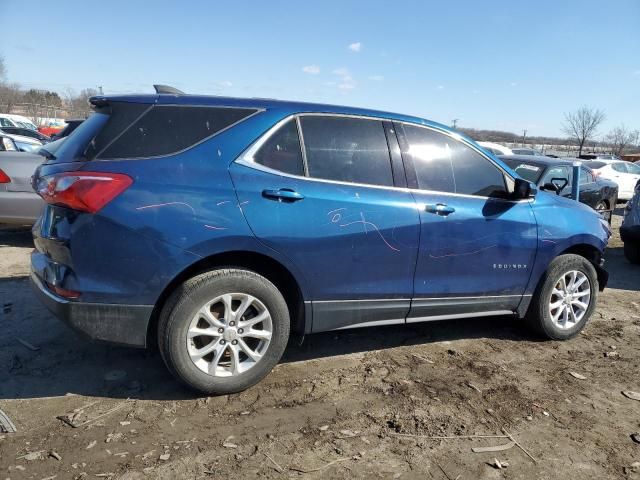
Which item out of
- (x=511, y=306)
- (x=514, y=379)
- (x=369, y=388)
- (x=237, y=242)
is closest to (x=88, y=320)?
(x=237, y=242)

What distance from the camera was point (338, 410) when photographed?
3131 millimetres

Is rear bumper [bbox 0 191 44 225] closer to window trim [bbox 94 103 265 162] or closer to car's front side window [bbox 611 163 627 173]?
window trim [bbox 94 103 265 162]

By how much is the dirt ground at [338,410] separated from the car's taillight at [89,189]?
48.7 inches

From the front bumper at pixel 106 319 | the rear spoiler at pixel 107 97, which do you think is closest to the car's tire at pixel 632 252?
the rear spoiler at pixel 107 97

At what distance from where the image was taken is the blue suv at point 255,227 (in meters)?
2.86

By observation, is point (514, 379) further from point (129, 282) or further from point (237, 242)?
point (129, 282)

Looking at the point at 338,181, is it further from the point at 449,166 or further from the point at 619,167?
the point at 619,167

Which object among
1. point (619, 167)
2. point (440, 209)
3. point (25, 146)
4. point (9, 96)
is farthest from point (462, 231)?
point (9, 96)

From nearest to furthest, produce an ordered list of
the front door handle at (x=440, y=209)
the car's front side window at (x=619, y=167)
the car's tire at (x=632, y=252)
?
the front door handle at (x=440, y=209), the car's tire at (x=632, y=252), the car's front side window at (x=619, y=167)

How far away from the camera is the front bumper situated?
2.88m

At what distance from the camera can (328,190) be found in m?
3.28

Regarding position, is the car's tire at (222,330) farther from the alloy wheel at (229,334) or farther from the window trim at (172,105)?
the window trim at (172,105)

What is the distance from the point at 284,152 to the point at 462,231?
1.46 meters

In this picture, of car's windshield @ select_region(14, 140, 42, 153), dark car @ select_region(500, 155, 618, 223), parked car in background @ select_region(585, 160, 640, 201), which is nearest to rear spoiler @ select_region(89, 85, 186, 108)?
car's windshield @ select_region(14, 140, 42, 153)
